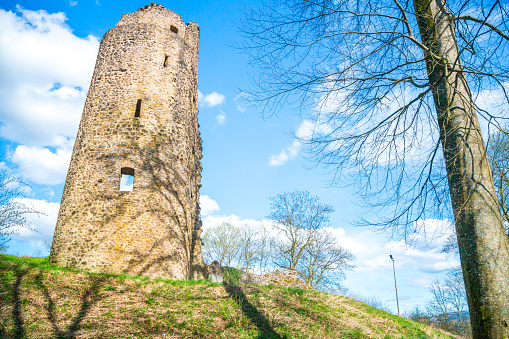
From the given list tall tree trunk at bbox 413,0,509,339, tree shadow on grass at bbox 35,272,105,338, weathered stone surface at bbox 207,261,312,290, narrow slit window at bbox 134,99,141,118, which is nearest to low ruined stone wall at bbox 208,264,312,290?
weathered stone surface at bbox 207,261,312,290

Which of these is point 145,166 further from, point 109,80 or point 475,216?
point 475,216

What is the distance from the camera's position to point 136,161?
11.2 metres

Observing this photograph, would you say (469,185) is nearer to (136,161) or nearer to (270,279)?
(136,161)

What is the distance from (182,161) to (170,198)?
1.65 meters

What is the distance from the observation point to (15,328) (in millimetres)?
5562

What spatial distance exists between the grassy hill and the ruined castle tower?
Answer: 1843mm

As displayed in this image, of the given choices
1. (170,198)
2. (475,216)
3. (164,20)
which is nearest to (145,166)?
(170,198)

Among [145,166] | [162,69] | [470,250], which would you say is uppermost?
[162,69]

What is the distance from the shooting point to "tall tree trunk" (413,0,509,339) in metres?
3.59

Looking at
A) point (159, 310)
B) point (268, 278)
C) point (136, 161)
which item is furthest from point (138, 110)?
point (268, 278)

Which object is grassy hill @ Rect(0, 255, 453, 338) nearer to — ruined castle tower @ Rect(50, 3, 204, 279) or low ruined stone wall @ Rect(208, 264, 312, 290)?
ruined castle tower @ Rect(50, 3, 204, 279)

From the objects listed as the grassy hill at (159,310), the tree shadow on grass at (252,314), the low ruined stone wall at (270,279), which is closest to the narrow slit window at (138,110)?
the grassy hill at (159,310)

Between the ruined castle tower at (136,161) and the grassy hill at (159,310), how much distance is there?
1.84m

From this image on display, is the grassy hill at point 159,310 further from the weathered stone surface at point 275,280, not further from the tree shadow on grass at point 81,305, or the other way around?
the weathered stone surface at point 275,280
